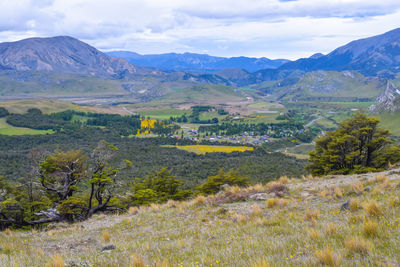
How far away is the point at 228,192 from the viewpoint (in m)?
16.0

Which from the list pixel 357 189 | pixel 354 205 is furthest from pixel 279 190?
pixel 354 205

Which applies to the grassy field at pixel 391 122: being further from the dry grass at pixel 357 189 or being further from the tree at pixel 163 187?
the dry grass at pixel 357 189

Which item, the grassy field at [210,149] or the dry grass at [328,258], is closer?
the dry grass at [328,258]

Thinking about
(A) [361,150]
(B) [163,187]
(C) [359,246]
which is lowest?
(B) [163,187]

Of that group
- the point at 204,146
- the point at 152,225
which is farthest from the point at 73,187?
the point at 204,146

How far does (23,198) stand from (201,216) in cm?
1887

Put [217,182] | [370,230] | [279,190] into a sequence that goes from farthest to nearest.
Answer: [217,182] < [279,190] < [370,230]

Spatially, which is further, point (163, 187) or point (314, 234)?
point (163, 187)

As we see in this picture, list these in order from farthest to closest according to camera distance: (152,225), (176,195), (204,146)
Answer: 1. (204,146)
2. (176,195)
3. (152,225)

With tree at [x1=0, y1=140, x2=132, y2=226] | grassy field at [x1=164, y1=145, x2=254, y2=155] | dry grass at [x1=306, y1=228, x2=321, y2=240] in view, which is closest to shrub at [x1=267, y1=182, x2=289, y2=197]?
dry grass at [x1=306, y1=228, x2=321, y2=240]

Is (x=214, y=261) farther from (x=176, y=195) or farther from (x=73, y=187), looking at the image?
(x=176, y=195)

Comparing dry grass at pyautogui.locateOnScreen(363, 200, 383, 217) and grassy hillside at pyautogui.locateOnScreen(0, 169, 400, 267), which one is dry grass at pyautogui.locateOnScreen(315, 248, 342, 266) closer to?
grassy hillside at pyautogui.locateOnScreen(0, 169, 400, 267)

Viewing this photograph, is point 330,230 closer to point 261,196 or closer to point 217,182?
point 261,196

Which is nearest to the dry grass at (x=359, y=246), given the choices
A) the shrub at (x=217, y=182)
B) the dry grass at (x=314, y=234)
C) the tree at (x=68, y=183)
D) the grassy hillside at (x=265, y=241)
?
the grassy hillside at (x=265, y=241)
